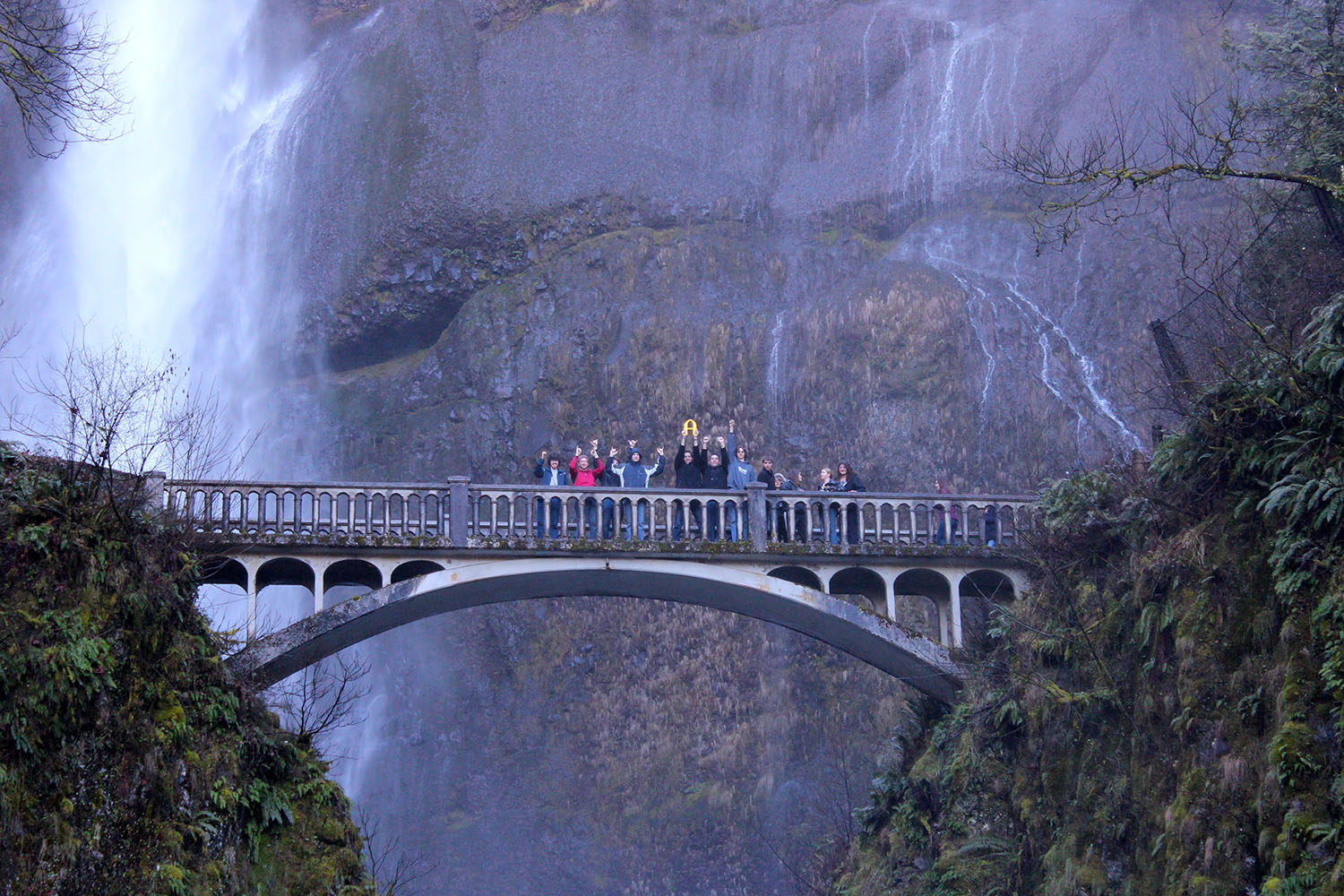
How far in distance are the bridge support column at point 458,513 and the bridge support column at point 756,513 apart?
507 cm

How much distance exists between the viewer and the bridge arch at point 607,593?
72.5ft

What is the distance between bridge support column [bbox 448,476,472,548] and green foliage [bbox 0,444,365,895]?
481cm

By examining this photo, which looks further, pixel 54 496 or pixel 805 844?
pixel 805 844

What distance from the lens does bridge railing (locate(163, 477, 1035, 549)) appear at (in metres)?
22.5

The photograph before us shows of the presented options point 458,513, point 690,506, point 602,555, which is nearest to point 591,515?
point 602,555

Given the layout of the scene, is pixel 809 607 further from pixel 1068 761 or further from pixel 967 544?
pixel 1068 761

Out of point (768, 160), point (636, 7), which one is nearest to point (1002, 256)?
point (768, 160)

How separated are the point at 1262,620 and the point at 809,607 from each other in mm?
8326

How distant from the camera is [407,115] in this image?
50438mm

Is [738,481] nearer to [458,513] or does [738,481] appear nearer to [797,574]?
[797,574]

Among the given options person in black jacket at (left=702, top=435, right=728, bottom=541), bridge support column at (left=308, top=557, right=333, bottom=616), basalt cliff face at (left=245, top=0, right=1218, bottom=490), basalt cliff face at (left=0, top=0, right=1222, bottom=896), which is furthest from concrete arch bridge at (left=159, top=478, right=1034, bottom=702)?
basalt cliff face at (left=245, top=0, right=1218, bottom=490)

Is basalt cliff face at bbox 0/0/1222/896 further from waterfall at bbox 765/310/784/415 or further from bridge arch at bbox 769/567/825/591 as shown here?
bridge arch at bbox 769/567/825/591

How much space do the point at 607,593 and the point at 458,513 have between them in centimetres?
385

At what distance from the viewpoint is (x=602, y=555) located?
23.5m
